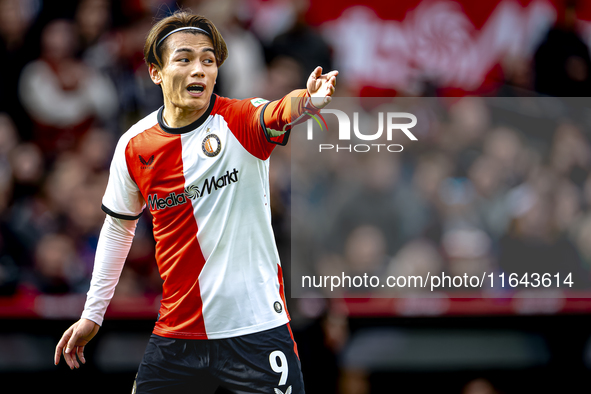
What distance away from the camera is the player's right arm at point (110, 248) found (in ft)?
11.4

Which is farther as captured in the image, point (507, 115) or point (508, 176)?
point (507, 115)

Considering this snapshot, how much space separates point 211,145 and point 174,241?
0.53 m

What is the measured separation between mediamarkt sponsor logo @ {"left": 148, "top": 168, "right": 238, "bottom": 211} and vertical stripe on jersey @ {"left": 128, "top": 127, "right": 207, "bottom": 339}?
16mm

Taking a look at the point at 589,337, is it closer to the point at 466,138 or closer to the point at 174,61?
the point at 466,138

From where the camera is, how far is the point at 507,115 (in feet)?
24.0

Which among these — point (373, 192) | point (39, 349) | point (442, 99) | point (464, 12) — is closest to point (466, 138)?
point (442, 99)

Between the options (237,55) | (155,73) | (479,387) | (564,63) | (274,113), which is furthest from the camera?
(564,63)

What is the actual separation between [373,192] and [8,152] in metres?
Result: 3.68

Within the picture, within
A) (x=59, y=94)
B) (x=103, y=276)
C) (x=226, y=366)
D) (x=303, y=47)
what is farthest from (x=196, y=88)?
(x=59, y=94)

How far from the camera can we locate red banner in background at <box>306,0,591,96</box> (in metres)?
7.76

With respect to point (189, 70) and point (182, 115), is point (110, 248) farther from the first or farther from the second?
point (189, 70)

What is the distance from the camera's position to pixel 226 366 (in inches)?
125

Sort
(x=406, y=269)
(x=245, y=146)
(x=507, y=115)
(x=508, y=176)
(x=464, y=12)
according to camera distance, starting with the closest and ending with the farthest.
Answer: (x=245, y=146), (x=406, y=269), (x=508, y=176), (x=507, y=115), (x=464, y=12)

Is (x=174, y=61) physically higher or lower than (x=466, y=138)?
lower
